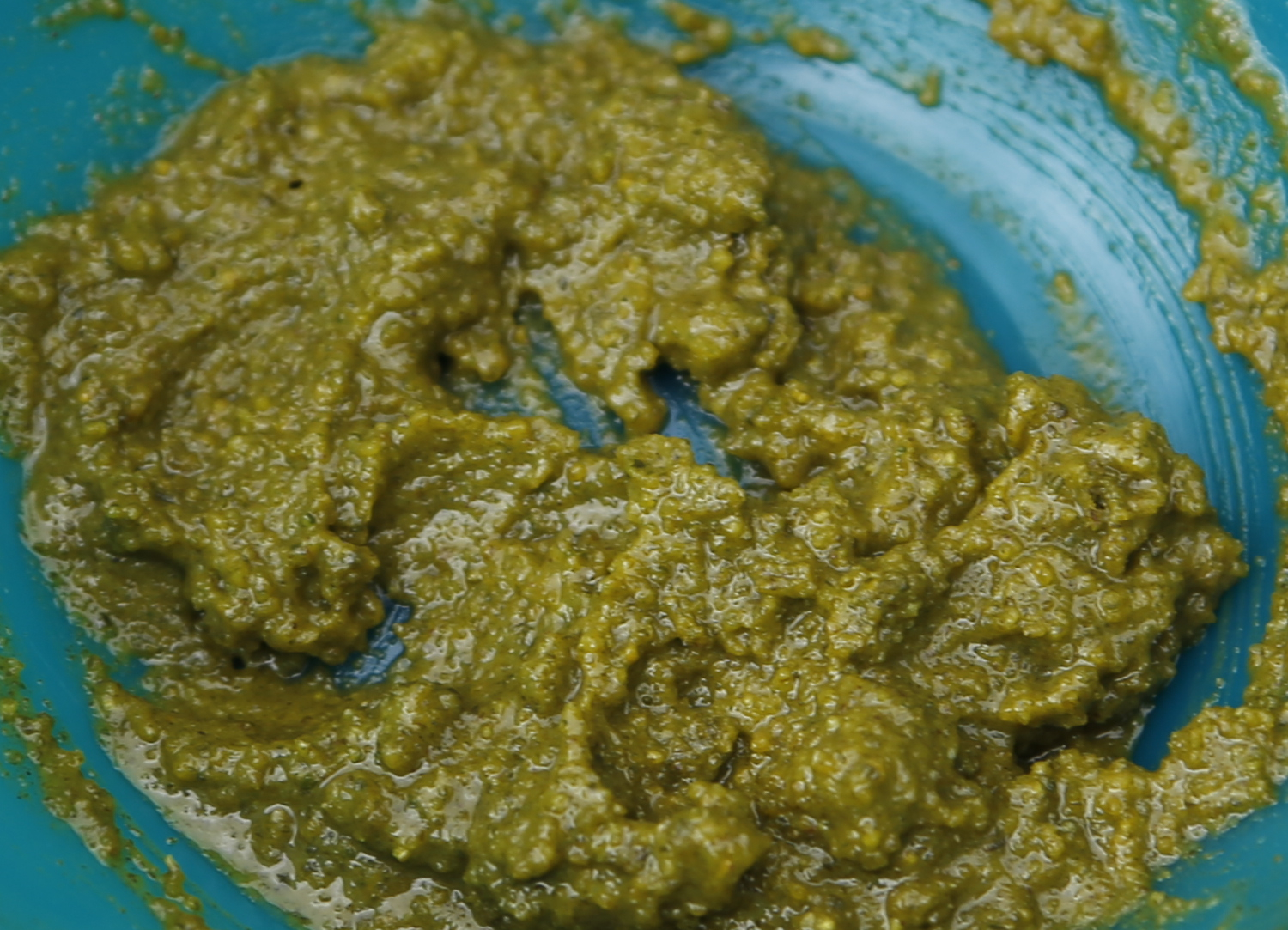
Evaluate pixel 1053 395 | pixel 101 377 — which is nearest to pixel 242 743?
pixel 101 377

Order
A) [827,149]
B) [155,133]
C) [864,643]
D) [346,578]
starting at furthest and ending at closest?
[827,149] < [155,133] < [346,578] < [864,643]

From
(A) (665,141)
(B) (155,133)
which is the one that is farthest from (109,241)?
(A) (665,141)

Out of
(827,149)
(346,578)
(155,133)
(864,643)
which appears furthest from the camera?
(827,149)

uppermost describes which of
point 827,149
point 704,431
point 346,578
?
point 827,149

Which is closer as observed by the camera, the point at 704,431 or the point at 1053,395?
the point at 1053,395

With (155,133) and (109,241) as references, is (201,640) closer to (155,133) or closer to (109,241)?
(109,241)

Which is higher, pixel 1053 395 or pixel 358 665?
pixel 1053 395
